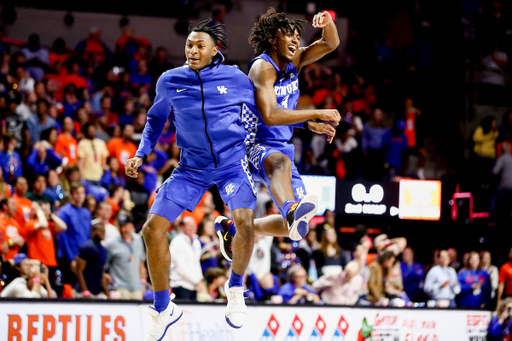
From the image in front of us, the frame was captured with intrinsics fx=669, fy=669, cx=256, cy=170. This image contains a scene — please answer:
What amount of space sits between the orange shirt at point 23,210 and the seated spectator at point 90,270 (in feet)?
2.85

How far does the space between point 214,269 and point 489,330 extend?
3.48 meters

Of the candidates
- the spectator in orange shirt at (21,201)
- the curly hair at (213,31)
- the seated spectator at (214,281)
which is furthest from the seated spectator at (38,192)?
the curly hair at (213,31)

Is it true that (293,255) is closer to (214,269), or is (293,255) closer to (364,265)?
(364,265)

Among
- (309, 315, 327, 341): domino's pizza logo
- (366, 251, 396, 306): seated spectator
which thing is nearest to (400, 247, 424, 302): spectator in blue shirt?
(366, 251, 396, 306): seated spectator

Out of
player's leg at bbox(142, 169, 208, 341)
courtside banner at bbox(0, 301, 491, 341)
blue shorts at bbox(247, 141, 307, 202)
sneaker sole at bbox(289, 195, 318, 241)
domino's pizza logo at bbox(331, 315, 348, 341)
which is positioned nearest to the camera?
sneaker sole at bbox(289, 195, 318, 241)

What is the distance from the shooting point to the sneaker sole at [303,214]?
4594mm

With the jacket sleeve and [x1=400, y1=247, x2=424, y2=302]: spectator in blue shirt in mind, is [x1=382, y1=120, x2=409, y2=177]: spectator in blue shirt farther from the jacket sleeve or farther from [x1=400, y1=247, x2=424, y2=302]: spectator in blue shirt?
the jacket sleeve

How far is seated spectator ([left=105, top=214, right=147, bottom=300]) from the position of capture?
7.88 metres

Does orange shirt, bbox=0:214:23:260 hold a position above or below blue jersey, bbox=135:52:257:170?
below

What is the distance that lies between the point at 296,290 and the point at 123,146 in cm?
336

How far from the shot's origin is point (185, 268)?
7961 millimetres

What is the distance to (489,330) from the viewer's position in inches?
326

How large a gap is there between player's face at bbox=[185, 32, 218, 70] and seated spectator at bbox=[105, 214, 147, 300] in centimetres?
355

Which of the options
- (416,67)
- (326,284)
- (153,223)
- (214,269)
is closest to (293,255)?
(326,284)
